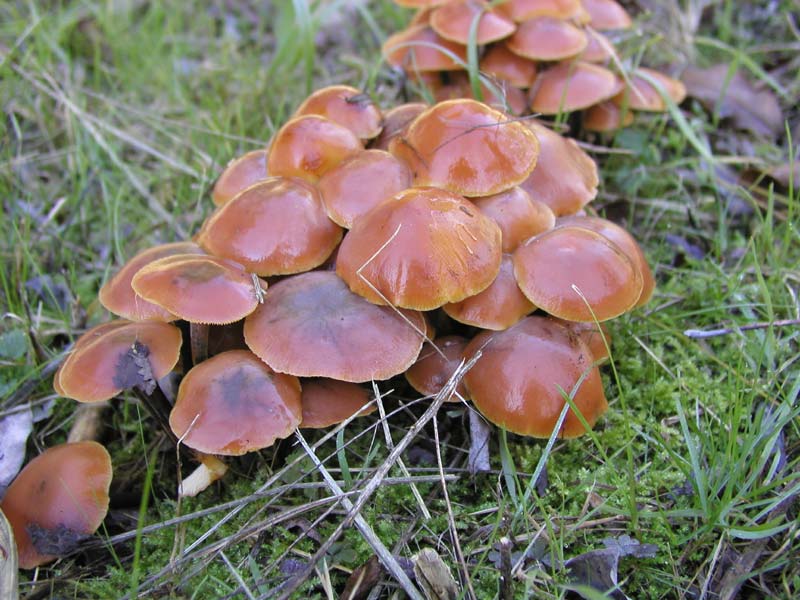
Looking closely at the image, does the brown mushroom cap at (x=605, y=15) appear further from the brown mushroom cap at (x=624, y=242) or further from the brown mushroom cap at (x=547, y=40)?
the brown mushroom cap at (x=624, y=242)

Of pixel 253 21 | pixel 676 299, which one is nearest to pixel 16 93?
pixel 253 21

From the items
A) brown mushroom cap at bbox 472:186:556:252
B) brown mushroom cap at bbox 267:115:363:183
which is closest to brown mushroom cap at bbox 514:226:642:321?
brown mushroom cap at bbox 472:186:556:252

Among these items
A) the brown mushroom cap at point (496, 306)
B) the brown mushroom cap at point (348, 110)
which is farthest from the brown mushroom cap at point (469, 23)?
the brown mushroom cap at point (496, 306)

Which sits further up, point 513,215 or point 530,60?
point 530,60

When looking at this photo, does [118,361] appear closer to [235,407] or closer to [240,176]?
[235,407]

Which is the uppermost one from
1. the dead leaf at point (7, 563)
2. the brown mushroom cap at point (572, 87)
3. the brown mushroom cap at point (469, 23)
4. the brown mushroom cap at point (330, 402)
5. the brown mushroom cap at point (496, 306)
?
the brown mushroom cap at point (469, 23)

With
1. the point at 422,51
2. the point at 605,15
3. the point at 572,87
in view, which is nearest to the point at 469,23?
the point at 422,51
